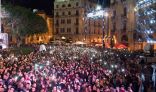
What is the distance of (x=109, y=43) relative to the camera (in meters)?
83.3

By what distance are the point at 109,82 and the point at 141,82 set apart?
2338 mm

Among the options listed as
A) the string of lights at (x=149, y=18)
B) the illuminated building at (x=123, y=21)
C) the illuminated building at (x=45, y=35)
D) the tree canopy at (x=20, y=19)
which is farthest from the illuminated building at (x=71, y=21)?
the string of lights at (x=149, y=18)

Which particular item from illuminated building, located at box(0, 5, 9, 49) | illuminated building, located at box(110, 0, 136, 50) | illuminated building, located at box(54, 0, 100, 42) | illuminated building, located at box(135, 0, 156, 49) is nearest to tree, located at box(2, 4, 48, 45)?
illuminated building, located at box(0, 5, 9, 49)

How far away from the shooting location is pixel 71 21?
121000 millimetres

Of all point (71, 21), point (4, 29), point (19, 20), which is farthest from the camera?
point (71, 21)

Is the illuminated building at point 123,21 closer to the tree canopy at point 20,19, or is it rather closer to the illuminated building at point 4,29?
the tree canopy at point 20,19

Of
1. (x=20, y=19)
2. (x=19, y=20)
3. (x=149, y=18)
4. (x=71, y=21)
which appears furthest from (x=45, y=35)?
(x=149, y=18)

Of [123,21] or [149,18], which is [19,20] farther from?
[149,18]

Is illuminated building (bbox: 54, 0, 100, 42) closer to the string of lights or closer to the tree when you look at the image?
the tree

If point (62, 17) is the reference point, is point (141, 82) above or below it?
below

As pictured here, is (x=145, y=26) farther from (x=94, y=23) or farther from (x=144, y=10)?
(x=94, y=23)

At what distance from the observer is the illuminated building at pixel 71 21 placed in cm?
11625

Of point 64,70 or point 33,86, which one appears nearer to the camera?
point 33,86

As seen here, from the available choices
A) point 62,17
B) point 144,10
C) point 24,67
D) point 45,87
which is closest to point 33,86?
point 45,87
